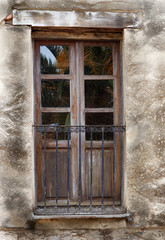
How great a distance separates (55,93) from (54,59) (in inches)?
17.4

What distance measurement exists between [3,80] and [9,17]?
744mm

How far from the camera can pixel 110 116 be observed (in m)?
3.44

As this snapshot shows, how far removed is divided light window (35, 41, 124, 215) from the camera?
134 inches

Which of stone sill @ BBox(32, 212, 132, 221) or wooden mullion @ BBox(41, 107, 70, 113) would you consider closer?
stone sill @ BBox(32, 212, 132, 221)

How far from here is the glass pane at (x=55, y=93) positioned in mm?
3418

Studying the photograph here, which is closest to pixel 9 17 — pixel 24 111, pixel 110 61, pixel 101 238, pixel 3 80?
pixel 3 80

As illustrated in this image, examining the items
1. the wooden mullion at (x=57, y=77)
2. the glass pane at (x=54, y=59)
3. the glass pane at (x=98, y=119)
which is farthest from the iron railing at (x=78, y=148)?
the glass pane at (x=54, y=59)

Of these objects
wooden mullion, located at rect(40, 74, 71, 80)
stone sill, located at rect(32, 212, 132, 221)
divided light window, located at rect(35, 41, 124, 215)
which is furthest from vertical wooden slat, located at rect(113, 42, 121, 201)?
wooden mullion, located at rect(40, 74, 71, 80)

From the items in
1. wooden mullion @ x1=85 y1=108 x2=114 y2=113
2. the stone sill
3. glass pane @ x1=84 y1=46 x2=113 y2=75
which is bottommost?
the stone sill

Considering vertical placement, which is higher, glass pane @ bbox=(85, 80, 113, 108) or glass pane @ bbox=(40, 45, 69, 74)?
glass pane @ bbox=(40, 45, 69, 74)

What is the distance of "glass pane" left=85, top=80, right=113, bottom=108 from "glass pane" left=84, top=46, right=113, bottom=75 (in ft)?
0.46

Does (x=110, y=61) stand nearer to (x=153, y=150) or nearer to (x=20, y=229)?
(x=153, y=150)

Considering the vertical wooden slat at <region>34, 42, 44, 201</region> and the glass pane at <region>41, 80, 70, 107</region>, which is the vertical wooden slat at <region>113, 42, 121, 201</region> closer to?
the glass pane at <region>41, 80, 70, 107</region>

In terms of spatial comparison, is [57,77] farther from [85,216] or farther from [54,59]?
[85,216]
